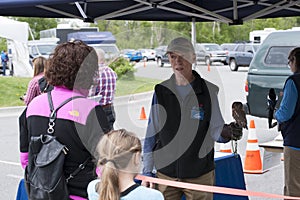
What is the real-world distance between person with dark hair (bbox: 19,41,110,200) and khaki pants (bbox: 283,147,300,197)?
2.38 metres

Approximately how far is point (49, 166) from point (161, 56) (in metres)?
1.42

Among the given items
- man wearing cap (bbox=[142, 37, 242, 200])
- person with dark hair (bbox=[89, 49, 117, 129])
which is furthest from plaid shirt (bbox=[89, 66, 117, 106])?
man wearing cap (bbox=[142, 37, 242, 200])

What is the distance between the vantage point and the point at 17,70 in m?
23.8

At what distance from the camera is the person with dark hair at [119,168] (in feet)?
8.36

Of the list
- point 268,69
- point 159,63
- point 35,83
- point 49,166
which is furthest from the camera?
point 268,69

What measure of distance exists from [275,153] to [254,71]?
3353mm

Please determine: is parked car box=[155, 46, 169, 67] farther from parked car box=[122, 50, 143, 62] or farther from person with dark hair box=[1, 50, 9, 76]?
person with dark hair box=[1, 50, 9, 76]

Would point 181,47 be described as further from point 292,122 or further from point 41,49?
point 41,49

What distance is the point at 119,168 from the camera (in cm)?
259

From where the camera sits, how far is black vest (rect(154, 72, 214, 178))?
3539mm

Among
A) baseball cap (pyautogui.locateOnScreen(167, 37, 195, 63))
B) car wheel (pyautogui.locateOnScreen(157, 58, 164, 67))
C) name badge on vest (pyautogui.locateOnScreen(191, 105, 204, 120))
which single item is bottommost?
name badge on vest (pyautogui.locateOnScreen(191, 105, 204, 120))

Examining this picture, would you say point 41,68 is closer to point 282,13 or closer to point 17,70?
point 282,13

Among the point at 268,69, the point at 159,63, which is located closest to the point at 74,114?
the point at 159,63

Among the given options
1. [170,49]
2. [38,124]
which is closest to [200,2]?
[170,49]
